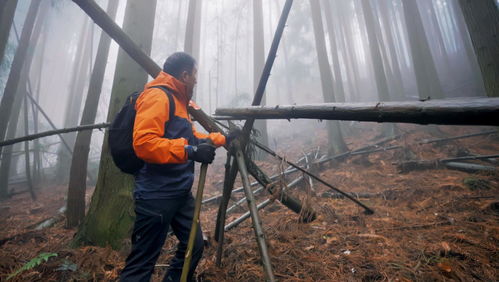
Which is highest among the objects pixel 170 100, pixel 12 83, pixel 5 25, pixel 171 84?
pixel 5 25

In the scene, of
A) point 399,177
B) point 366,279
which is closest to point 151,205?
point 366,279

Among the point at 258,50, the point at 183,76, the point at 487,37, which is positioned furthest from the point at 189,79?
the point at 258,50

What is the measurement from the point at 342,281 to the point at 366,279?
30cm

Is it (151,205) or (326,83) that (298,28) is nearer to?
(326,83)

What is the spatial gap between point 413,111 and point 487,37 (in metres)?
4.62

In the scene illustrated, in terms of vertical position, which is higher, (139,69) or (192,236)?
(139,69)

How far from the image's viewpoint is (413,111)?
4.69 feet

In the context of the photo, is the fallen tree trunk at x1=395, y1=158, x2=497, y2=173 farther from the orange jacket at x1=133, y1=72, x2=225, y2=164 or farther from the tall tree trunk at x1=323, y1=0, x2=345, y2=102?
the tall tree trunk at x1=323, y1=0, x2=345, y2=102

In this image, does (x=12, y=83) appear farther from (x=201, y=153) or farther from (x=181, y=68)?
(x=201, y=153)

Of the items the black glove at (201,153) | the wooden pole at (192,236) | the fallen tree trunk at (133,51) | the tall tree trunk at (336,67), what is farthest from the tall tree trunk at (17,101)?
the tall tree trunk at (336,67)

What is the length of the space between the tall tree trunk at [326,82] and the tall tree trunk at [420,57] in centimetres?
433

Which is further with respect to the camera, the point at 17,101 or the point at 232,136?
the point at 17,101

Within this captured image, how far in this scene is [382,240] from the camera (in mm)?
3309

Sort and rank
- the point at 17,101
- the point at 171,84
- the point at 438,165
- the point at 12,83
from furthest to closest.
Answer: the point at 17,101 < the point at 12,83 < the point at 438,165 < the point at 171,84
